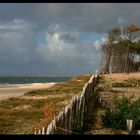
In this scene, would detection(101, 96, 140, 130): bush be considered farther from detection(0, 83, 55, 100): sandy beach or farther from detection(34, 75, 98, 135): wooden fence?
detection(0, 83, 55, 100): sandy beach

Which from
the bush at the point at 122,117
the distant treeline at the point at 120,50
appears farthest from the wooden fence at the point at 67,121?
the distant treeline at the point at 120,50

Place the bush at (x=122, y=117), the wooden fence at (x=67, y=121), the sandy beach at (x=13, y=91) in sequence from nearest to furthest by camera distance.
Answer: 1. the wooden fence at (x=67, y=121)
2. the bush at (x=122, y=117)
3. the sandy beach at (x=13, y=91)

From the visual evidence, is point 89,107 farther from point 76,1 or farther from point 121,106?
point 76,1

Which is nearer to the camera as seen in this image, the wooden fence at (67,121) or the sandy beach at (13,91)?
the wooden fence at (67,121)

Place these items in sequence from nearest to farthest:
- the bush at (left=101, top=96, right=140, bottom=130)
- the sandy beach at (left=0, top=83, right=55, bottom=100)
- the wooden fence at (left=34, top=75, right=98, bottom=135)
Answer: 1. the wooden fence at (left=34, top=75, right=98, bottom=135)
2. the bush at (left=101, top=96, right=140, bottom=130)
3. the sandy beach at (left=0, top=83, right=55, bottom=100)

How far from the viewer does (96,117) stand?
12.5m

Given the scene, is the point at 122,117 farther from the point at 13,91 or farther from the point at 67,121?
the point at 13,91

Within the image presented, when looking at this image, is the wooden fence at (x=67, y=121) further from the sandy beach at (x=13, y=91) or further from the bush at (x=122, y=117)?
the sandy beach at (x=13, y=91)

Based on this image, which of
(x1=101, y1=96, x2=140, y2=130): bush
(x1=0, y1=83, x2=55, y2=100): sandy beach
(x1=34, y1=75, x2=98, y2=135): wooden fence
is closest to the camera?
(x1=34, y1=75, x2=98, y2=135): wooden fence

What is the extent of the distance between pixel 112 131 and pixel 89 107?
416cm

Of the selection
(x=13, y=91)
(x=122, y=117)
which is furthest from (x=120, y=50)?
(x=122, y=117)

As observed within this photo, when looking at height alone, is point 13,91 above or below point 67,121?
below

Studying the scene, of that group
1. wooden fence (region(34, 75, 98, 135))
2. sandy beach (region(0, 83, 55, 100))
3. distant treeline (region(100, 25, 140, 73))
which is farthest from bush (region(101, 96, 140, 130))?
distant treeline (region(100, 25, 140, 73))
